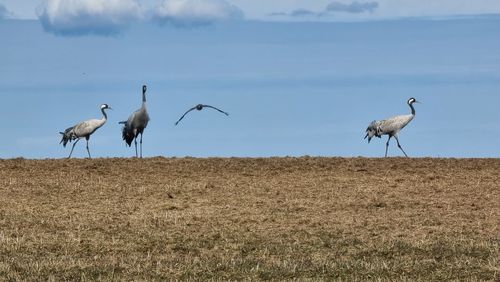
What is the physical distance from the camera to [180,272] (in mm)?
15391

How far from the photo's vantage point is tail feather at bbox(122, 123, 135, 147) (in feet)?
115

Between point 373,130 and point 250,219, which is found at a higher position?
point 373,130

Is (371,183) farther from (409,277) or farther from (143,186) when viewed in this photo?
(409,277)

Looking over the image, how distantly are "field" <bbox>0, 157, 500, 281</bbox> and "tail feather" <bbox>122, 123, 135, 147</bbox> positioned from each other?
5.31m

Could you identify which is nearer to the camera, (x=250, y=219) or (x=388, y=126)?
(x=250, y=219)

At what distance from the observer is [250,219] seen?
21.4m

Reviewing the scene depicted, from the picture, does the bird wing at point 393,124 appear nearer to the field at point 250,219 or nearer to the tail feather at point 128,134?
the field at point 250,219

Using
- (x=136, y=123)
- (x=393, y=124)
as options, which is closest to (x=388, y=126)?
(x=393, y=124)

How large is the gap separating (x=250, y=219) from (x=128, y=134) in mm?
14621

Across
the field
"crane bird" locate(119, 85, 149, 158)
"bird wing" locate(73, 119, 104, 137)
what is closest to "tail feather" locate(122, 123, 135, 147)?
"crane bird" locate(119, 85, 149, 158)

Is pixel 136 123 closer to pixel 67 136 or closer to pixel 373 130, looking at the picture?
pixel 67 136

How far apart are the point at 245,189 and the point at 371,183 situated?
10.9 ft

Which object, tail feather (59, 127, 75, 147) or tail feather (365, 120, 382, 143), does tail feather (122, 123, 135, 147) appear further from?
tail feather (365, 120, 382, 143)

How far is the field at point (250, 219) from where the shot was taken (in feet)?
51.9
